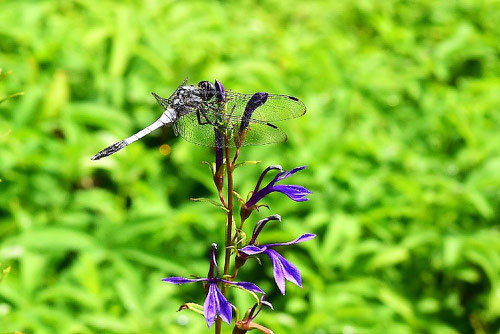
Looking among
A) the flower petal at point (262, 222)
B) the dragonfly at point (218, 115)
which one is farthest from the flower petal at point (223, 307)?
the dragonfly at point (218, 115)

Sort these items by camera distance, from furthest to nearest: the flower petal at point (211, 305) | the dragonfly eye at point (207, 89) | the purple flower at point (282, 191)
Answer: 1. the dragonfly eye at point (207, 89)
2. the purple flower at point (282, 191)
3. the flower petal at point (211, 305)

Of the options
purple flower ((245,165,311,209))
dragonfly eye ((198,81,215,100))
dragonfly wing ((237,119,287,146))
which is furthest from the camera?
dragonfly wing ((237,119,287,146))

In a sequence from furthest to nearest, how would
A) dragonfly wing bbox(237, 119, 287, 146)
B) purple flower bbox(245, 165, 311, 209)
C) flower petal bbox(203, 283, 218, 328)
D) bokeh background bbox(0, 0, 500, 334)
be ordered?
1. bokeh background bbox(0, 0, 500, 334)
2. dragonfly wing bbox(237, 119, 287, 146)
3. purple flower bbox(245, 165, 311, 209)
4. flower petal bbox(203, 283, 218, 328)

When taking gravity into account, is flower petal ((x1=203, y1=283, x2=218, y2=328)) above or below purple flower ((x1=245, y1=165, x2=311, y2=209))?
below

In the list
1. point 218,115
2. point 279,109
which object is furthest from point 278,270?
point 279,109

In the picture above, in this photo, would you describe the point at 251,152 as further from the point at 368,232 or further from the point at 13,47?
the point at 13,47

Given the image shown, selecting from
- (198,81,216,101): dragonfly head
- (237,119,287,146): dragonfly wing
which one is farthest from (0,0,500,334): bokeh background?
(198,81,216,101): dragonfly head

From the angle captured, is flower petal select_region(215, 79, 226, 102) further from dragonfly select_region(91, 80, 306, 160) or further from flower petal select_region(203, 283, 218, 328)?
flower petal select_region(203, 283, 218, 328)

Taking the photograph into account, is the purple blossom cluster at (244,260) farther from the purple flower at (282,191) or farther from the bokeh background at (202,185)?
the bokeh background at (202,185)
